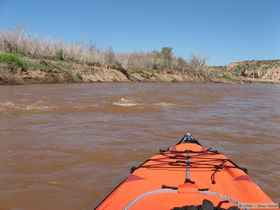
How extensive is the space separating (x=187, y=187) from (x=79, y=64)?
4154 cm

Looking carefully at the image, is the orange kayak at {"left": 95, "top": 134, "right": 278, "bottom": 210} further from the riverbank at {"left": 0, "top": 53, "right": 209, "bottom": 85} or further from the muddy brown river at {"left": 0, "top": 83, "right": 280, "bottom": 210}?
the riverbank at {"left": 0, "top": 53, "right": 209, "bottom": 85}

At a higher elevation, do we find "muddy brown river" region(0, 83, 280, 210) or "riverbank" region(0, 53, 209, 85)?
"riverbank" region(0, 53, 209, 85)

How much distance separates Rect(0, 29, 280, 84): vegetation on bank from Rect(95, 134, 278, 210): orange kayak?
2780 cm

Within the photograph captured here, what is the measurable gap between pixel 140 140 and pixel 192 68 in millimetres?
60779

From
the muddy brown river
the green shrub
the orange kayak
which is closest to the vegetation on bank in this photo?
the green shrub

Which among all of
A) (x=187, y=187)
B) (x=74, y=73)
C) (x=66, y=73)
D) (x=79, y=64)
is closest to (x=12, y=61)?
(x=66, y=73)

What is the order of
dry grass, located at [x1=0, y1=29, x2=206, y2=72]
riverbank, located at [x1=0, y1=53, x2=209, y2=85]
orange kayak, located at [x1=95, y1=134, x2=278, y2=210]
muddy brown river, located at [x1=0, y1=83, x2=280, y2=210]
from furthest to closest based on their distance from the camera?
dry grass, located at [x1=0, y1=29, x2=206, y2=72], riverbank, located at [x1=0, y1=53, x2=209, y2=85], muddy brown river, located at [x1=0, y1=83, x2=280, y2=210], orange kayak, located at [x1=95, y1=134, x2=278, y2=210]

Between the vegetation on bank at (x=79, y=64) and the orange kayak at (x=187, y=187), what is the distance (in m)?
27.8

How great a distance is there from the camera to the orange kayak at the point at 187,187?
101 inches

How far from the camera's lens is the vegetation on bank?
1260 inches

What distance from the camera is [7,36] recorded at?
40062 millimetres

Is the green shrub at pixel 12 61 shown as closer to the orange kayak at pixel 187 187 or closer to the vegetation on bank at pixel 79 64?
the vegetation on bank at pixel 79 64

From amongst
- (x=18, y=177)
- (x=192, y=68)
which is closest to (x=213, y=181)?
(x=18, y=177)

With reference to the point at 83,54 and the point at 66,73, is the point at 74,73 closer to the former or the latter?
the point at 66,73
